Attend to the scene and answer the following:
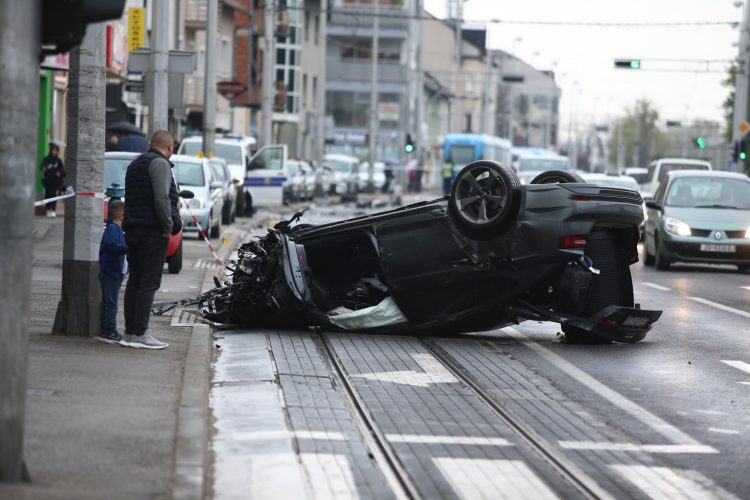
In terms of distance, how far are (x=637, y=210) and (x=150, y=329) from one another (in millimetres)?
4265

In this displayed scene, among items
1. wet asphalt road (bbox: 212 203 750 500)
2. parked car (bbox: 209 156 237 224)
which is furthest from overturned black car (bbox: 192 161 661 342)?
parked car (bbox: 209 156 237 224)

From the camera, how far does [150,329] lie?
1429 cm

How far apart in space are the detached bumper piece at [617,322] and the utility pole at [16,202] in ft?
24.7

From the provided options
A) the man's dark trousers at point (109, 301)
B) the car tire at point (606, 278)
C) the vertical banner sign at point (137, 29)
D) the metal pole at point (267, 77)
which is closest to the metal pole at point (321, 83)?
the metal pole at point (267, 77)

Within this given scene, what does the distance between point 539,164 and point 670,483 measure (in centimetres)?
5144

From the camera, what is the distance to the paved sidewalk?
24.5 feet

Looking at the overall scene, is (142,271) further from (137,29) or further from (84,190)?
(137,29)

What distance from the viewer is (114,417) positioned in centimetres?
926

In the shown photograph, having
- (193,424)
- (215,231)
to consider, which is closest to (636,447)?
(193,424)

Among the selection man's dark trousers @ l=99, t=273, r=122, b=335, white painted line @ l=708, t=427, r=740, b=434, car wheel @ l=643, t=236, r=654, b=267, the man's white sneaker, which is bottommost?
car wheel @ l=643, t=236, r=654, b=267

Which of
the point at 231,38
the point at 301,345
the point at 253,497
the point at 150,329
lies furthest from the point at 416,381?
the point at 231,38

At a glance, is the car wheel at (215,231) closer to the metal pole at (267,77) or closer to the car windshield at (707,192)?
the car windshield at (707,192)

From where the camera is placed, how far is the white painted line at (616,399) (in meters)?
9.64

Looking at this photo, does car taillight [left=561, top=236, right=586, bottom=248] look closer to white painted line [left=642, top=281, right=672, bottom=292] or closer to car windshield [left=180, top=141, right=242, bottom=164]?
white painted line [left=642, top=281, right=672, bottom=292]
